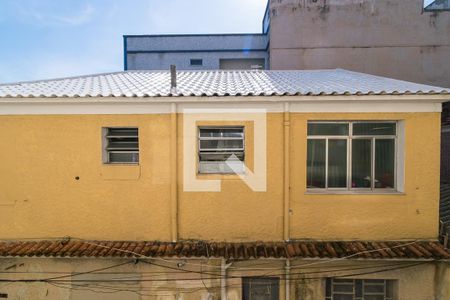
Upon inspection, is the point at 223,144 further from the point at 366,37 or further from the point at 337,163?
the point at 366,37

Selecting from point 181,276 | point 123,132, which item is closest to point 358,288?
point 181,276

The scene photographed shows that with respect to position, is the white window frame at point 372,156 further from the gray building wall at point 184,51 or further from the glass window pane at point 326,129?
the gray building wall at point 184,51

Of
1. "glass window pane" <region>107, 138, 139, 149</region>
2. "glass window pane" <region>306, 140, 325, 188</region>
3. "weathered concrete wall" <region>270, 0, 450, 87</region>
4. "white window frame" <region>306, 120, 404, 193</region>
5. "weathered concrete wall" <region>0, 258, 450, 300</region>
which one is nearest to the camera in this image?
"weathered concrete wall" <region>0, 258, 450, 300</region>

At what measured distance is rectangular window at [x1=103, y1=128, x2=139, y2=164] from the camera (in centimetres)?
539

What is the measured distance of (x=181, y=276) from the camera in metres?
5.12

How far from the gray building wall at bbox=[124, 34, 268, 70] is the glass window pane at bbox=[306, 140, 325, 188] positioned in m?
12.5

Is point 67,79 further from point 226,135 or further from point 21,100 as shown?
point 226,135

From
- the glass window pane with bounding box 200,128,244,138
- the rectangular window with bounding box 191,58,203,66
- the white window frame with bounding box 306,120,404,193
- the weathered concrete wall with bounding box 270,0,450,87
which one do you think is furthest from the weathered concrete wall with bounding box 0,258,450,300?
the rectangular window with bounding box 191,58,203,66

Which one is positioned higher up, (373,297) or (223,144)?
(223,144)

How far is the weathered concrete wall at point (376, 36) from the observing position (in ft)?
41.9

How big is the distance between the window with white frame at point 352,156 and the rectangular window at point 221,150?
60.8 inches

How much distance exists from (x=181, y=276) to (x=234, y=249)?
1296 mm

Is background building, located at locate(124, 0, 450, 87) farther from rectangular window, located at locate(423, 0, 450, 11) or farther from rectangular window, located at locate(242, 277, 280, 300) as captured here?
rectangular window, located at locate(242, 277, 280, 300)

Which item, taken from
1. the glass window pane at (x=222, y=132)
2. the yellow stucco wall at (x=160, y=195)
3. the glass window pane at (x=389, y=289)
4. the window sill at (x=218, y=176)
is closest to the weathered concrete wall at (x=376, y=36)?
the yellow stucco wall at (x=160, y=195)
